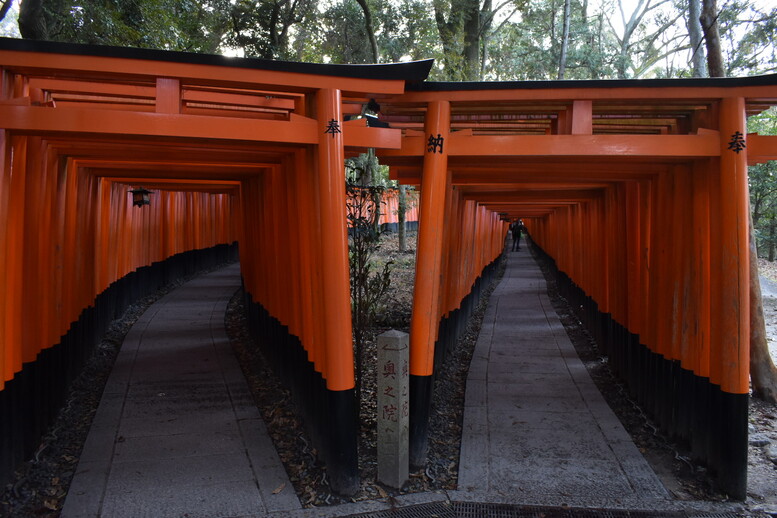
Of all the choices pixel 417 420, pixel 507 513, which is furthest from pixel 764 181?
pixel 507 513

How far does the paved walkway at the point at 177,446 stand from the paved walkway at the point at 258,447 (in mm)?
13

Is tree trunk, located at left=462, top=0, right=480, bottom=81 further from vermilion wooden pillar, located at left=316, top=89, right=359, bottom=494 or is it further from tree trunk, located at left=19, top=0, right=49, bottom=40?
vermilion wooden pillar, located at left=316, top=89, right=359, bottom=494

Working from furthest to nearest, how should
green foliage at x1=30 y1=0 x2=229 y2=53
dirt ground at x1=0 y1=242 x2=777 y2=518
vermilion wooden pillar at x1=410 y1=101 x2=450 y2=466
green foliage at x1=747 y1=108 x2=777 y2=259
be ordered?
green foliage at x1=747 y1=108 x2=777 y2=259 → green foliage at x1=30 y1=0 x2=229 y2=53 → vermilion wooden pillar at x1=410 y1=101 x2=450 y2=466 → dirt ground at x1=0 y1=242 x2=777 y2=518

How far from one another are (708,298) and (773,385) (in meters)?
2.69

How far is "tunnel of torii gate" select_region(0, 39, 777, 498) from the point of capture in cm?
419

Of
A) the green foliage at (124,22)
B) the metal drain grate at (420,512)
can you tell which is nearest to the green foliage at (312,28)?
the green foliage at (124,22)

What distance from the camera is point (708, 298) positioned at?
16.7 ft

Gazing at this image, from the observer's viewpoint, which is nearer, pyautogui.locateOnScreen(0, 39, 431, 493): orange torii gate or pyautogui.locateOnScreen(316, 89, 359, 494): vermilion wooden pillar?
pyautogui.locateOnScreen(0, 39, 431, 493): orange torii gate

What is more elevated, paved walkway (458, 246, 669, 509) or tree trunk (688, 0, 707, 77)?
tree trunk (688, 0, 707, 77)

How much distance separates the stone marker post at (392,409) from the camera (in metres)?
4.60

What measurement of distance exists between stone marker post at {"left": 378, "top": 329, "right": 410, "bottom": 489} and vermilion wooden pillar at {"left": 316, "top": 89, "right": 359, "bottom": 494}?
24 cm

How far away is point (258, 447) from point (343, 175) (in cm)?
255

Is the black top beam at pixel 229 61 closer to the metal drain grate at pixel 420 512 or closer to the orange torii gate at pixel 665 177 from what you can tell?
the orange torii gate at pixel 665 177

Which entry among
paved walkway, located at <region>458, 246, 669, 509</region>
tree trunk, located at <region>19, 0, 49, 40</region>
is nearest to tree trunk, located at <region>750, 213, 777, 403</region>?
paved walkway, located at <region>458, 246, 669, 509</region>
